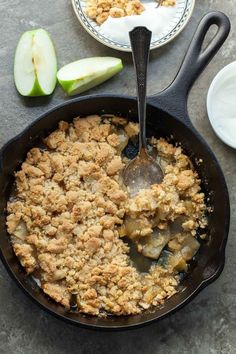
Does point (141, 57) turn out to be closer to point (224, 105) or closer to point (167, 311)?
point (224, 105)

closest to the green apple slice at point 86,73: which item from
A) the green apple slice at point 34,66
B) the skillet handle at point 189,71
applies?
the green apple slice at point 34,66

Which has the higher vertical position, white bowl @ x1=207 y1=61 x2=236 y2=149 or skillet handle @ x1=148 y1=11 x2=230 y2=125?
skillet handle @ x1=148 y1=11 x2=230 y2=125

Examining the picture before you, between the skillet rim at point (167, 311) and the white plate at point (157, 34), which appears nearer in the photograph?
the skillet rim at point (167, 311)

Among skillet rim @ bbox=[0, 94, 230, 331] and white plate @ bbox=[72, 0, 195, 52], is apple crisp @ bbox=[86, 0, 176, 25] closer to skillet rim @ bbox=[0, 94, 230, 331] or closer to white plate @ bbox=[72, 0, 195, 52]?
white plate @ bbox=[72, 0, 195, 52]

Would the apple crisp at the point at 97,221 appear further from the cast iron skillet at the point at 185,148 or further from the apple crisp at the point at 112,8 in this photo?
the apple crisp at the point at 112,8

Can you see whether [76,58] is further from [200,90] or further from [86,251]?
[86,251]

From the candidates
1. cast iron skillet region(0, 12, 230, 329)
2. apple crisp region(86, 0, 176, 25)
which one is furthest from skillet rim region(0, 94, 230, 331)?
apple crisp region(86, 0, 176, 25)

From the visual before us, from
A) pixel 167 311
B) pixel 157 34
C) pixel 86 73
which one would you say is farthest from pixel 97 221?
pixel 157 34

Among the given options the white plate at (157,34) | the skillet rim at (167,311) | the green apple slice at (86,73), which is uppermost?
the white plate at (157,34)
